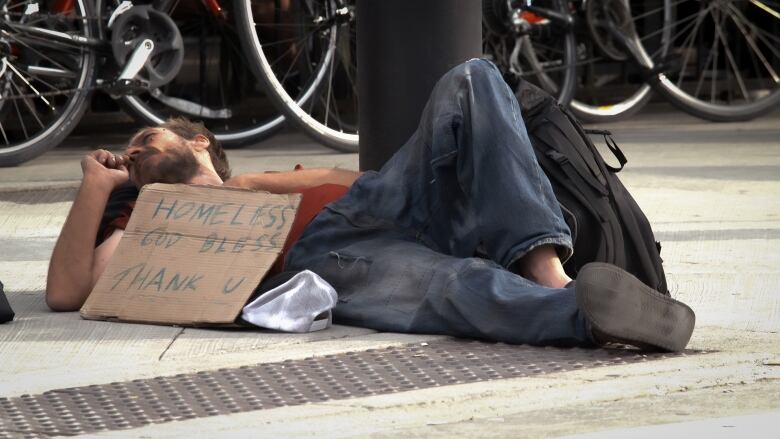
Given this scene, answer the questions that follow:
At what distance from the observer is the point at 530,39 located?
9430 mm

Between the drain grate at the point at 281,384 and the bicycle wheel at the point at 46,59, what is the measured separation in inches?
155

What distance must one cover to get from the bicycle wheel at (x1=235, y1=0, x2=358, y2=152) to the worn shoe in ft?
14.2

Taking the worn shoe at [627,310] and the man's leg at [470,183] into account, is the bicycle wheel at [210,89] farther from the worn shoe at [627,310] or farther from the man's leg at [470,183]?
the worn shoe at [627,310]

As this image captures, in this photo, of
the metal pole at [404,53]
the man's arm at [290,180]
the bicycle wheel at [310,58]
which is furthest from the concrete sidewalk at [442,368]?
the bicycle wheel at [310,58]

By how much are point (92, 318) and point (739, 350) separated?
1.72m

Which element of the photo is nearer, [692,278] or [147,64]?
[692,278]

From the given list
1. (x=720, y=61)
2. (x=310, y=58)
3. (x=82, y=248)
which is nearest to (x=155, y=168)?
(x=82, y=248)

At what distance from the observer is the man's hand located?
4.66 m

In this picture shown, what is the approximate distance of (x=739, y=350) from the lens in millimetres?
3955

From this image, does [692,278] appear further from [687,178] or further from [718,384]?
[687,178]

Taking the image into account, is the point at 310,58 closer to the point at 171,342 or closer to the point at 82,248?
the point at 82,248

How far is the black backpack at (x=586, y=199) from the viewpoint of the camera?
4316 mm

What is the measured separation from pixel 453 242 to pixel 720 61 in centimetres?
824

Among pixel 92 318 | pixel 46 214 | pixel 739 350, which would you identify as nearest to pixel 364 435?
pixel 739 350
